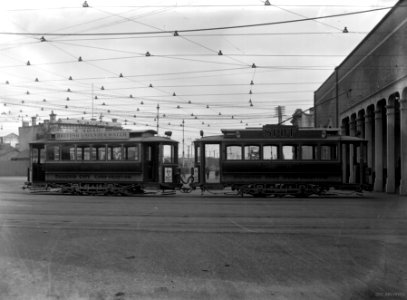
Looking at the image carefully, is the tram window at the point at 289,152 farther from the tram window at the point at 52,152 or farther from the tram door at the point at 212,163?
the tram window at the point at 52,152

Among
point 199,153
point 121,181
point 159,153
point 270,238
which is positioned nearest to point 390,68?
point 199,153

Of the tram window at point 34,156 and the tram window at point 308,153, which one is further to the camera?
the tram window at point 34,156

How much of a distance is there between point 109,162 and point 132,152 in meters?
1.28

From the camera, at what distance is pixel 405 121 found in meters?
24.0

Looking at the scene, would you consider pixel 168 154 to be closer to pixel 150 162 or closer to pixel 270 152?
pixel 150 162

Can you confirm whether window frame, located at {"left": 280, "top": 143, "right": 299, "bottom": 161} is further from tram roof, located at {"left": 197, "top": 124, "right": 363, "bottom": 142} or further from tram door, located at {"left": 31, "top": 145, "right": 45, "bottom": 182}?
tram door, located at {"left": 31, "top": 145, "right": 45, "bottom": 182}

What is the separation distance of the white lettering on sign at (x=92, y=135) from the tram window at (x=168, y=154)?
198cm

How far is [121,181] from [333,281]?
1844cm

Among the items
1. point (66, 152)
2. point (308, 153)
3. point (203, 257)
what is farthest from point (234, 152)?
point (203, 257)

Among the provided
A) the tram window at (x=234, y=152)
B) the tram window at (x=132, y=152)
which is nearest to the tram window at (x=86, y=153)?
the tram window at (x=132, y=152)

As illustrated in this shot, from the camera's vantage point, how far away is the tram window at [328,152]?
2302 cm

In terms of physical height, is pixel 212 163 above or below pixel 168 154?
below

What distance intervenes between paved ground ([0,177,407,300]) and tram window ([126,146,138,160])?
A: 10200mm

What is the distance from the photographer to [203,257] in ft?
25.6
